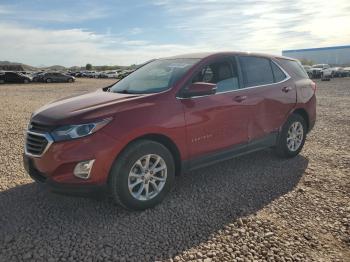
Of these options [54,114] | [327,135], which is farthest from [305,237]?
[327,135]

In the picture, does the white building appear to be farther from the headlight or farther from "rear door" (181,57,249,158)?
the headlight

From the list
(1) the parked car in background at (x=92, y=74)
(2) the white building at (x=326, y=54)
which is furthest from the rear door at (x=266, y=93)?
(2) the white building at (x=326, y=54)

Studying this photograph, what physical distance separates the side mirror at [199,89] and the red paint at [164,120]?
1.4 inches

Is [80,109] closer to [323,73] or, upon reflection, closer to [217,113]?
[217,113]

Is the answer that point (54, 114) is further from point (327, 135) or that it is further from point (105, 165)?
point (327, 135)

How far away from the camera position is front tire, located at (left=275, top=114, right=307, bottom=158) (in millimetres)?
5859

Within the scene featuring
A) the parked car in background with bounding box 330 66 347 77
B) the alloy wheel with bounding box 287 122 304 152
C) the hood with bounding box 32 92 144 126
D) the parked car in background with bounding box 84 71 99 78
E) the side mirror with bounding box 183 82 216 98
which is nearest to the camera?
the hood with bounding box 32 92 144 126

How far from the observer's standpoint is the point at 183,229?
3.73m

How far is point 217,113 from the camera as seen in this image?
4.65 m

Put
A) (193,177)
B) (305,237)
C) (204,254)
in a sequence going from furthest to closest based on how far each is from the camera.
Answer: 1. (193,177)
2. (305,237)
3. (204,254)

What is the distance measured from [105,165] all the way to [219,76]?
2.15 m

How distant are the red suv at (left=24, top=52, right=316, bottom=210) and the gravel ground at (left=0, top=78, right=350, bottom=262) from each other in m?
0.41

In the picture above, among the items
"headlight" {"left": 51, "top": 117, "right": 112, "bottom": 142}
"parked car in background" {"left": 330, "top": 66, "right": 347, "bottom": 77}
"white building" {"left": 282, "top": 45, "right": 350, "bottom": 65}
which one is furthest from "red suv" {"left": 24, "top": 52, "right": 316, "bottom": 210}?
"white building" {"left": 282, "top": 45, "right": 350, "bottom": 65}

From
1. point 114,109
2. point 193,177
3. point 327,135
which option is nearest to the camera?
point 114,109
